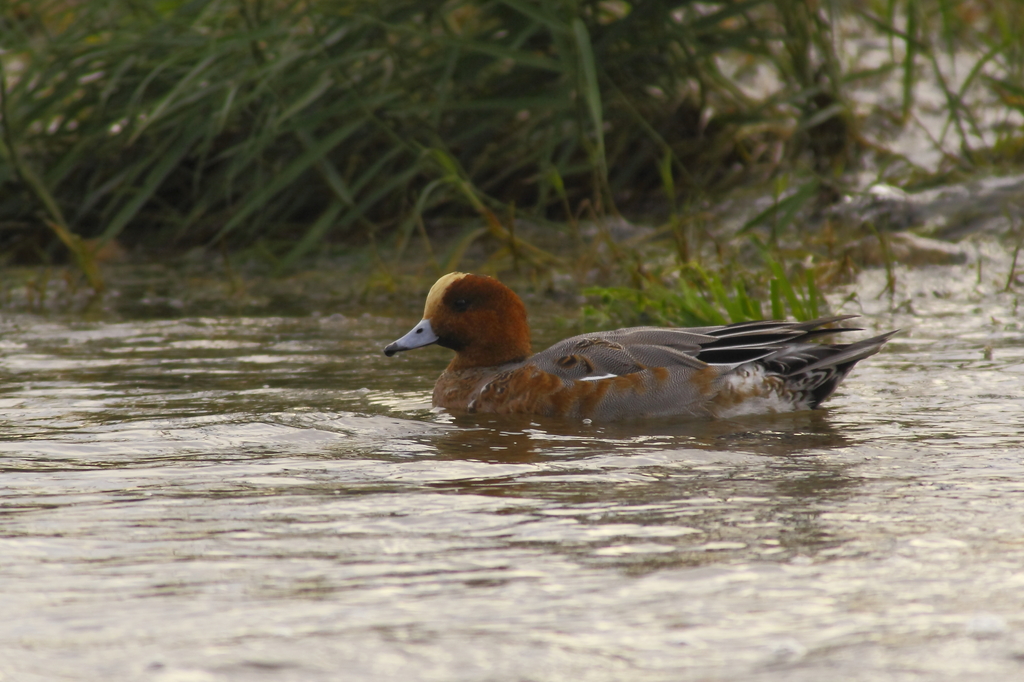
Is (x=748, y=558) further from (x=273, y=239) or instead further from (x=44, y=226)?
(x=44, y=226)

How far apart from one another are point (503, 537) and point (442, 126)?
18.8ft

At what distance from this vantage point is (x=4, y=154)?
8336mm

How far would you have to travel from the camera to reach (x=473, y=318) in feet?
18.2

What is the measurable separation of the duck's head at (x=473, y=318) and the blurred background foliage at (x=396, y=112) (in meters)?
1.44

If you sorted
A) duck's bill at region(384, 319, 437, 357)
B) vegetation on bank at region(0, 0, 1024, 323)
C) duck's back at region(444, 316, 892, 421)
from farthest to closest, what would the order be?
1. vegetation on bank at region(0, 0, 1024, 323)
2. duck's bill at region(384, 319, 437, 357)
3. duck's back at region(444, 316, 892, 421)

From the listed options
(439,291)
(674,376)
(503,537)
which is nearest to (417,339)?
(439,291)

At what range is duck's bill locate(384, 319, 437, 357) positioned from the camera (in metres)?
5.43

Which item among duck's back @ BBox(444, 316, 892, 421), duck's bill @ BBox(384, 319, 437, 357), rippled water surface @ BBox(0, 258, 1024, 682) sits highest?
duck's bill @ BBox(384, 319, 437, 357)

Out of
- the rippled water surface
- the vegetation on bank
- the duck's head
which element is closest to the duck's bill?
the duck's head

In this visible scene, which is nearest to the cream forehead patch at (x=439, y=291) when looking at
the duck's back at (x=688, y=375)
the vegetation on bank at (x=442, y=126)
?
the duck's back at (x=688, y=375)

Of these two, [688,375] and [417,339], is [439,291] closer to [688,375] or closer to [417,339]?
[417,339]

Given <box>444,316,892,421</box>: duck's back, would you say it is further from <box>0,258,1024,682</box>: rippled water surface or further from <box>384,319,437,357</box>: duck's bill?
<box>384,319,437,357</box>: duck's bill

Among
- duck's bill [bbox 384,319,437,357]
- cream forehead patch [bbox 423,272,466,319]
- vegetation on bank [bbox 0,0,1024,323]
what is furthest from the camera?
vegetation on bank [bbox 0,0,1024,323]

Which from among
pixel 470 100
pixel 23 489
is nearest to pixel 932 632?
pixel 23 489
